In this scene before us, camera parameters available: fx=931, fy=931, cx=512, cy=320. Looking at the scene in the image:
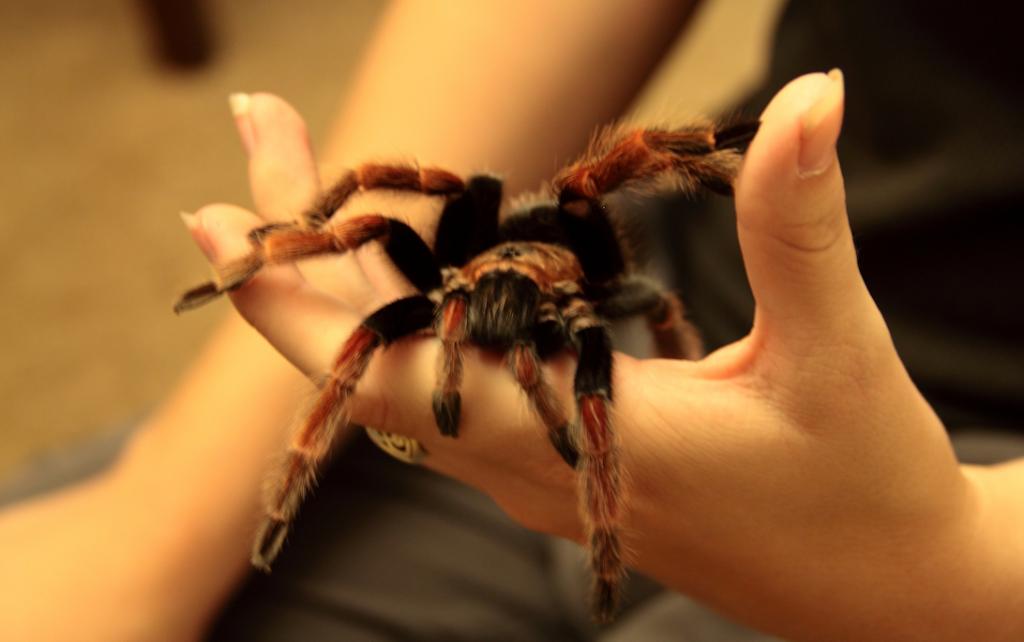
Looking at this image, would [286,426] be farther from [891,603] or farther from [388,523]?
[891,603]

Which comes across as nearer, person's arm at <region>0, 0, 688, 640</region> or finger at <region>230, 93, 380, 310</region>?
finger at <region>230, 93, 380, 310</region>

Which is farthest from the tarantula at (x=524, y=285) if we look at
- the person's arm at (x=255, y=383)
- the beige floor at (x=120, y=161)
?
the beige floor at (x=120, y=161)

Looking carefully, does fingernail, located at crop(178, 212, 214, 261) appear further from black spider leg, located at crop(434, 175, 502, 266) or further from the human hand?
black spider leg, located at crop(434, 175, 502, 266)

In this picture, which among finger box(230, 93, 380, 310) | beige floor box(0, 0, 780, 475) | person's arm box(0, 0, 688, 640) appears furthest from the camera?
beige floor box(0, 0, 780, 475)

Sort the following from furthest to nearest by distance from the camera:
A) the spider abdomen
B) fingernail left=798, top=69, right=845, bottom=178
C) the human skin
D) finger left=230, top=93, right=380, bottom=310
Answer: finger left=230, top=93, right=380, bottom=310, the spider abdomen, the human skin, fingernail left=798, top=69, right=845, bottom=178

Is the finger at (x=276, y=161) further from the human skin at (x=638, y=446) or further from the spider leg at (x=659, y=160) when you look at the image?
the spider leg at (x=659, y=160)

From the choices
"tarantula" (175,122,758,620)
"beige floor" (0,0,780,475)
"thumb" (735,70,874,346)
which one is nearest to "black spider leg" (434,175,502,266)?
"tarantula" (175,122,758,620)

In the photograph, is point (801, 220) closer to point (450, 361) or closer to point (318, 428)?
point (450, 361)
